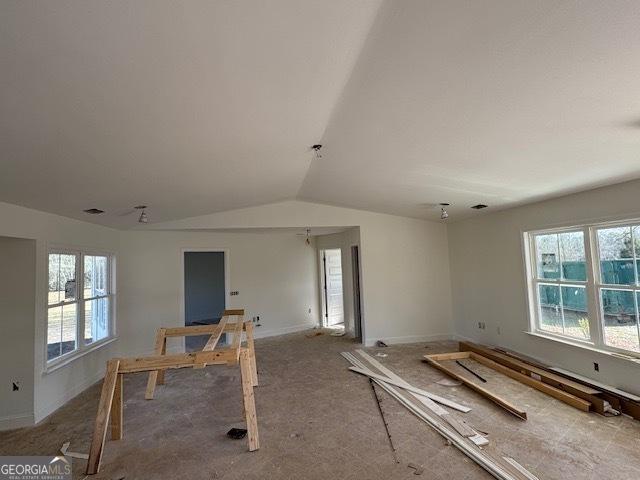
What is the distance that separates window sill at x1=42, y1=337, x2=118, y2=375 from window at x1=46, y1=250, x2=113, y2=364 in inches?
1.3

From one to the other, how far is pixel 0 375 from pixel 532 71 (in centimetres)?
533

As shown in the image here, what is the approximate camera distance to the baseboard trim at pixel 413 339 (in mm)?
6227

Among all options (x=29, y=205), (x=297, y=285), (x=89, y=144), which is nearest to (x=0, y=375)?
(x=29, y=205)

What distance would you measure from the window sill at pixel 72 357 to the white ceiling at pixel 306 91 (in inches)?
72.3

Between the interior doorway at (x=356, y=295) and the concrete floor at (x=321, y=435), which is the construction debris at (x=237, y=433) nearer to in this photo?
the concrete floor at (x=321, y=435)

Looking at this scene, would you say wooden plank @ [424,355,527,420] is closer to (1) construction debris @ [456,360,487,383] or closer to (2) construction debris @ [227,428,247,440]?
(1) construction debris @ [456,360,487,383]

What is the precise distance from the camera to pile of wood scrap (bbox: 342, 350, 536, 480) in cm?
244

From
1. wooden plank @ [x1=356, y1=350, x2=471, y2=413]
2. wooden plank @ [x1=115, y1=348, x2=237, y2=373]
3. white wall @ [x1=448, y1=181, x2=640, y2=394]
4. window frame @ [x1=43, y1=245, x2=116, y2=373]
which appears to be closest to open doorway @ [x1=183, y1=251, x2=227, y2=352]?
window frame @ [x1=43, y1=245, x2=116, y2=373]

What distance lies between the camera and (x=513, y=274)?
202 inches

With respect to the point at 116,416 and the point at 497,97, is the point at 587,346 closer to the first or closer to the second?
the point at 497,97

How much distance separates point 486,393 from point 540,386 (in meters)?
0.75

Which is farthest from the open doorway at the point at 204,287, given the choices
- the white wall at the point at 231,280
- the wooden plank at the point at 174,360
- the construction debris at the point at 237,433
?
the wooden plank at the point at 174,360

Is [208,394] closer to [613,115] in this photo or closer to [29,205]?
[29,205]

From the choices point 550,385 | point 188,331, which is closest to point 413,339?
point 550,385
